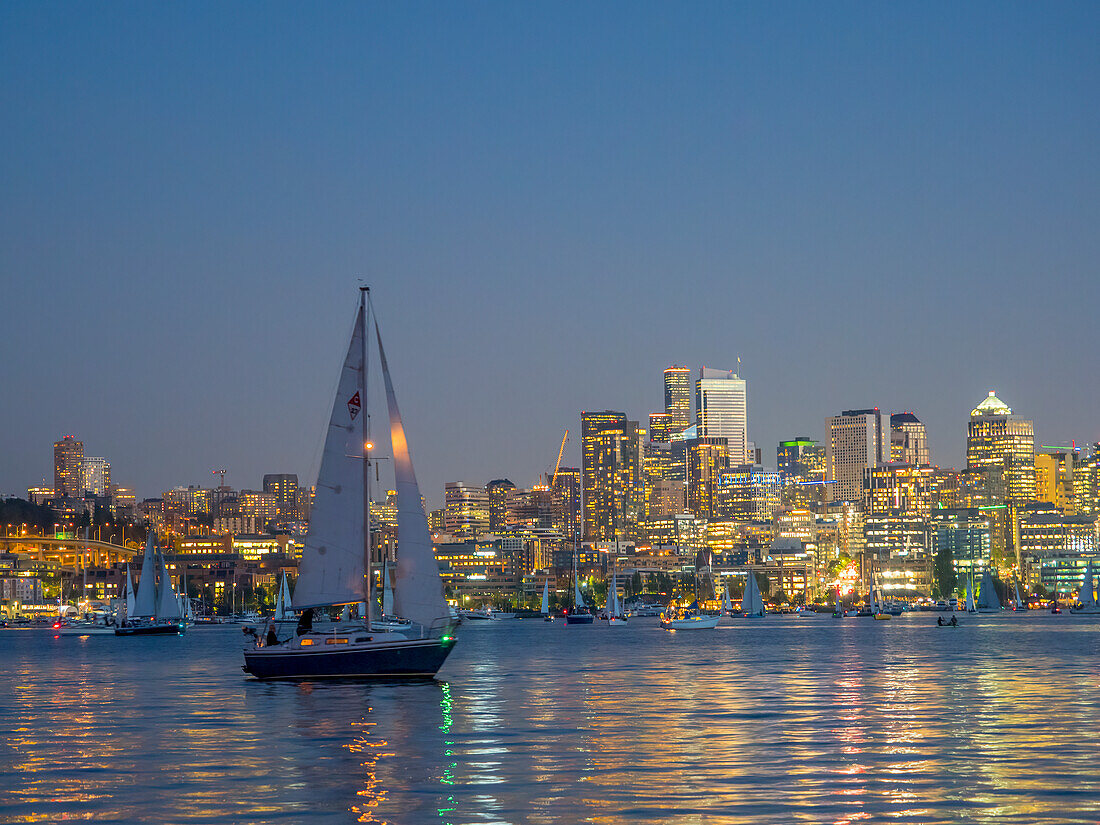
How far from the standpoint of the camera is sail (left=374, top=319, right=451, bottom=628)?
2287 inches

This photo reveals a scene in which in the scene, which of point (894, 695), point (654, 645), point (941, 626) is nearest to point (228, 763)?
point (894, 695)

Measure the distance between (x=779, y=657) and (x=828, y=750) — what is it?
61515 mm

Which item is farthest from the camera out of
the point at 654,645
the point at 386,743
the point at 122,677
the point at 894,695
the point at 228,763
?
the point at 654,645

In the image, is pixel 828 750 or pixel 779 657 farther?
pixel 779 657

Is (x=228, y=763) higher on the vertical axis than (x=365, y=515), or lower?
lower

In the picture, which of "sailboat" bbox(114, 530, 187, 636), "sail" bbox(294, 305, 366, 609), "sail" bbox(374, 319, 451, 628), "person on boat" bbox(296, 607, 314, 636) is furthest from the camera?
"sailboat" bbox(114, 530, 187, 636)

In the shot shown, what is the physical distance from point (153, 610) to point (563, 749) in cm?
13852

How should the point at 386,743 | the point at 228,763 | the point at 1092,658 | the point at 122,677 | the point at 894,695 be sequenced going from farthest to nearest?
the point at 1092,658, the point at 122,677, the point at 894,695, the point at 386,743, the point at 228,763

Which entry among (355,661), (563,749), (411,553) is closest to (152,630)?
(355,661)

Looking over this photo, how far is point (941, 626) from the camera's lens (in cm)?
18288

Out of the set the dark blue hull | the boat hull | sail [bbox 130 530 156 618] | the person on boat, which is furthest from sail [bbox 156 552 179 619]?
the dark blue hull

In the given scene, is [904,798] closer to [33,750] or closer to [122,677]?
[33,750]

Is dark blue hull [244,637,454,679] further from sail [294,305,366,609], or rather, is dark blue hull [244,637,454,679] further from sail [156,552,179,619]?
sail [156,552,179,619]

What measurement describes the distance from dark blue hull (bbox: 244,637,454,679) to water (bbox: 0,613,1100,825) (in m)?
0.71
